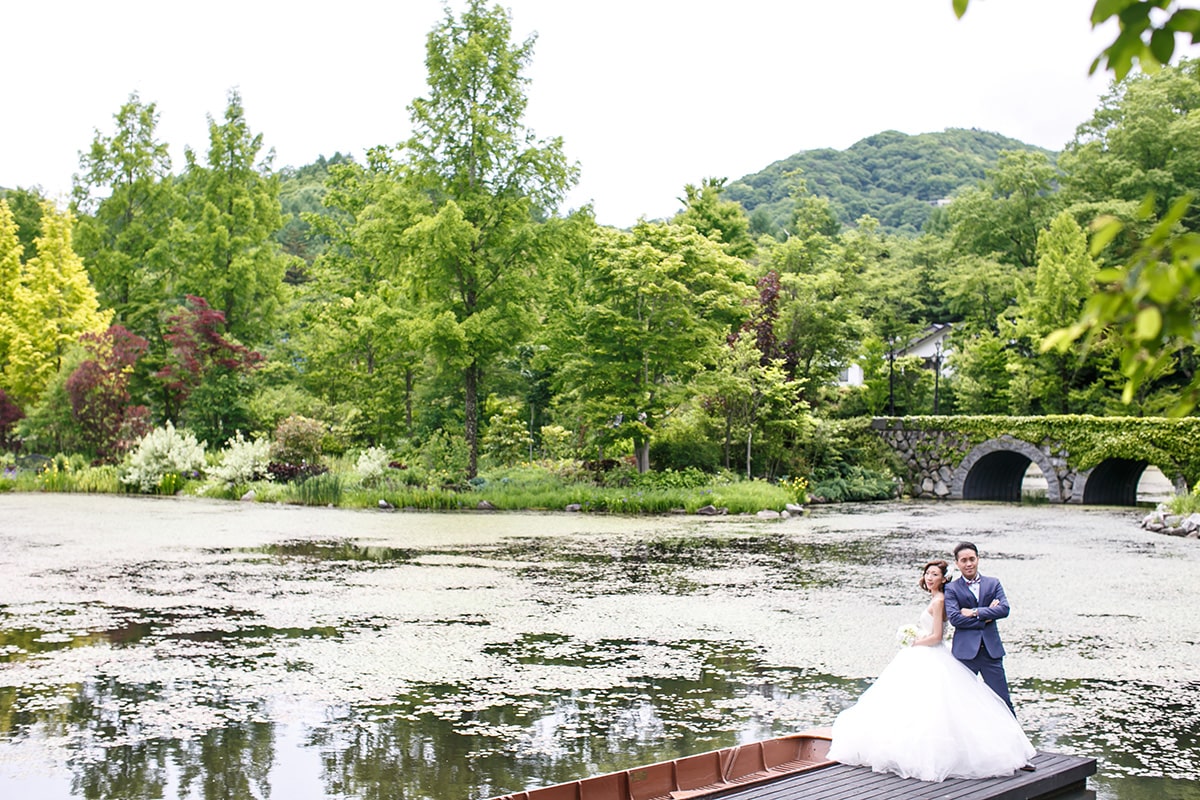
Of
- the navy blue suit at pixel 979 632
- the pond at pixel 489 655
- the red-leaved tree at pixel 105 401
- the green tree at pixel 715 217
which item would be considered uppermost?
the green tree at pixel 715 217

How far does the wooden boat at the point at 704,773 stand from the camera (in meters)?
4.73

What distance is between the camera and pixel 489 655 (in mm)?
9320

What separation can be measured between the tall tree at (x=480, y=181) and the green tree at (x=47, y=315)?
1351 centimetres

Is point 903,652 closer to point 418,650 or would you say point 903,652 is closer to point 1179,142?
point 418,650

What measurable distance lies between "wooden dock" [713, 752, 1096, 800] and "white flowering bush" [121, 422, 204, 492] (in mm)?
25668

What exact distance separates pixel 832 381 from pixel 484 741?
1254 inches

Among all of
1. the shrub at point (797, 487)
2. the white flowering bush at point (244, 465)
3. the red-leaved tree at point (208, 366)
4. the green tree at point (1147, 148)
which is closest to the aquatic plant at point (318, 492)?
the white flowering bush at point (244, 465)

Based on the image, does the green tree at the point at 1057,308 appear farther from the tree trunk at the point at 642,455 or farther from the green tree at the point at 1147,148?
the tree trunk at the point at 642,455

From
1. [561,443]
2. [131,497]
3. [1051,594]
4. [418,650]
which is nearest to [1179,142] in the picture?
[561,443]

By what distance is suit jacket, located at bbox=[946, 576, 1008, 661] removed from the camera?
5848 millimetres

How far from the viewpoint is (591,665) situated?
900 centimetres

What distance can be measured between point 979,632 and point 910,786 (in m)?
1.13

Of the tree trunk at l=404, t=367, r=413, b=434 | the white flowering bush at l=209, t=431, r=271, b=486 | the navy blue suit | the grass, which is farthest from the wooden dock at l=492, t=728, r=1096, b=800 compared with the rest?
the tree trunk at l=404, t=367, r=413, b=434

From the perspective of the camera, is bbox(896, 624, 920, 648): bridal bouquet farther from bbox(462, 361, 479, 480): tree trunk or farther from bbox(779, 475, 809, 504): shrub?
bbox(779, 475, 809, 504): shrub
